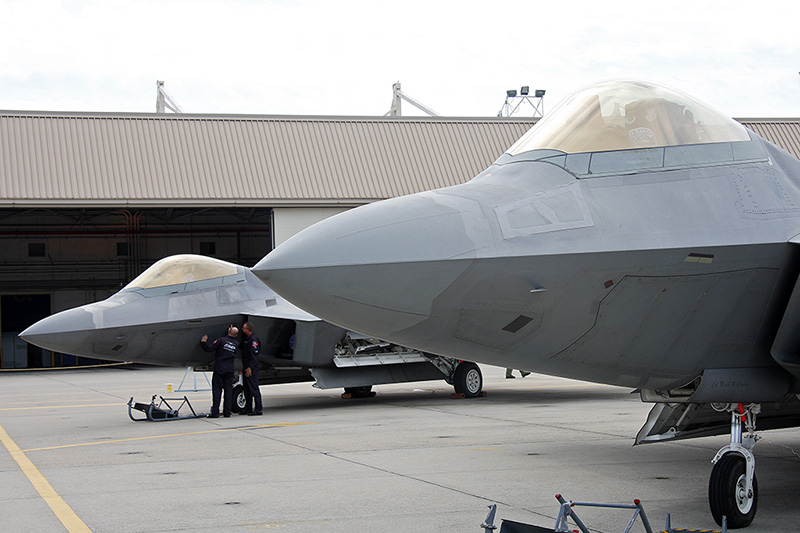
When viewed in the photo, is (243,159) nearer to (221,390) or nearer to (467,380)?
(467,380)

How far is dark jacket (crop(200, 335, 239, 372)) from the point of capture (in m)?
13.0

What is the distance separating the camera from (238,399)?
14.0 m

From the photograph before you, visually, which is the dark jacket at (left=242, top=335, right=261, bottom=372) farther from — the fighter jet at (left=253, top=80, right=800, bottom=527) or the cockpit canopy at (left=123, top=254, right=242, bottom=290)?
the fighter jet at (left=253, top=80, right=800, bottom=527)

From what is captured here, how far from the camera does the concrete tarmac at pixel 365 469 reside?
6.16 meters

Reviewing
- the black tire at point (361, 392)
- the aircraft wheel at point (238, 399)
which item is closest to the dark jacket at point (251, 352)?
the aircraft wheel at point (238, 399)

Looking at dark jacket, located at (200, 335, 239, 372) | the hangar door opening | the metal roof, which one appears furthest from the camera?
the hangar door opening

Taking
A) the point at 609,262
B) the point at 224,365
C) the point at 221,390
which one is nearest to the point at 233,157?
the point at 221,390

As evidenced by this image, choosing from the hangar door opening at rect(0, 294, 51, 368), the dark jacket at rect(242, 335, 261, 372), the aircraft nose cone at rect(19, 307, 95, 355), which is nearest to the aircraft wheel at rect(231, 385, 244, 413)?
the dark jacket at rect(242, 335, 261, 372)

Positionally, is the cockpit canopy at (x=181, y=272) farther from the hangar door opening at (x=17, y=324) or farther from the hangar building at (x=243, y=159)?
the hangar door opening at (x=17, y=324)

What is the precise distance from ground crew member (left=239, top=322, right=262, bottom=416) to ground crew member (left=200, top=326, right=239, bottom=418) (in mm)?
246

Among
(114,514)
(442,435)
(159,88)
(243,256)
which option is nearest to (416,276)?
(114,514)

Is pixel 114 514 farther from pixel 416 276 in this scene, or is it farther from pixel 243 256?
pixel 243 256

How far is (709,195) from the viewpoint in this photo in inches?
217

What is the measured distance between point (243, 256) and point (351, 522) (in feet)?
107
